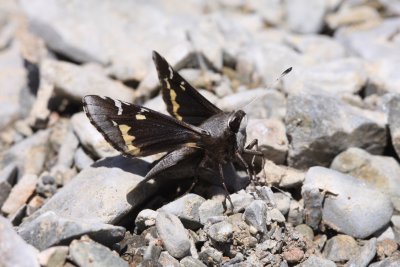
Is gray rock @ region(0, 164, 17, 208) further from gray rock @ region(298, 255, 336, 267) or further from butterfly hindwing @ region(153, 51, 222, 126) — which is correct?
gray rock @ region(298, 255, 336, 267)

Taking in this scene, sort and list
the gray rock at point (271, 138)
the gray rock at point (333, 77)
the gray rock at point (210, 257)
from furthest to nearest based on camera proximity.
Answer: the gray rock at point (333, 77) < the gray rock at point (271, 138) < the gray rock at point (210, 257)

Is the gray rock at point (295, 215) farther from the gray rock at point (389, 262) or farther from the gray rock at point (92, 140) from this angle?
the gray rock at point (92, 140)

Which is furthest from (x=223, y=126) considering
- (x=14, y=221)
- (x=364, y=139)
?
(x=14, y=221)

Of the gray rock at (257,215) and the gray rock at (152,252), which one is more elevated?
the gray rock at (152,252)

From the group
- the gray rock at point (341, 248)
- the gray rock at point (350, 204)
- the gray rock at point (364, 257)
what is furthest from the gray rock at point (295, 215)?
the gray rock at point (364, 257)

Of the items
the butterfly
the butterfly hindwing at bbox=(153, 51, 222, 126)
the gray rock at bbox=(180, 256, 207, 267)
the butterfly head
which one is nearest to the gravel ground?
the gray rock at bbox=(180, 256, 207, 267)

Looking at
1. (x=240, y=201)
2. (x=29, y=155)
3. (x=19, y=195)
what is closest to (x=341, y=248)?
(x=240, y=201)

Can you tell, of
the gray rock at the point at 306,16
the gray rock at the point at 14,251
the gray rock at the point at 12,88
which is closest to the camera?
the gray rock at the point at 14,251
